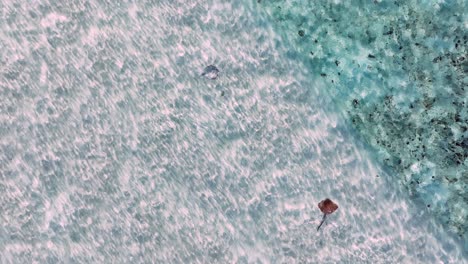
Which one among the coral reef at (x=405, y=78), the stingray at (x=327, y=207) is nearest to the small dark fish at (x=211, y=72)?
the coral reef at (x=405, y=78)

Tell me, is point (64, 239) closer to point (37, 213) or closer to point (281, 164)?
point (37, 213)

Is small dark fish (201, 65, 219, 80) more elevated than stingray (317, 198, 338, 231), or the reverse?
small dark fish (201, 65, 219, 80)

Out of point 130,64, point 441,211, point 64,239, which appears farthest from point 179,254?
point 441,211

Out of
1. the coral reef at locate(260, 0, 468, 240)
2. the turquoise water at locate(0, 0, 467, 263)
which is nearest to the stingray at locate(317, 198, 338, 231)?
the turquoise water at locate(0, 0, 467, 263)

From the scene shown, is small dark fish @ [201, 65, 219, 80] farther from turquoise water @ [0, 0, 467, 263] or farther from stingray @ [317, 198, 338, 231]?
stingray @ [317, 198, 338, 231]

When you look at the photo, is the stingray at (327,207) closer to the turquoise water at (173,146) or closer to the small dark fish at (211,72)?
the turquoise water at (173,146)

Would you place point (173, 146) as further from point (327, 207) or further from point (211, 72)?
point (327, 207)

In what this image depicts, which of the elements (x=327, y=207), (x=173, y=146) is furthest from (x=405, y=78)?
(x=173, y=146)
